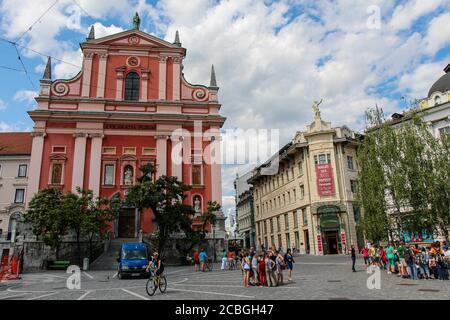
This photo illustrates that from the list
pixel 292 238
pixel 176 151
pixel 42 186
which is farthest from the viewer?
pixel 292 238

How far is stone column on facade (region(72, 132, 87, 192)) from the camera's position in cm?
3291

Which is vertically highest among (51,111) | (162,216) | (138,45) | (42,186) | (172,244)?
(138,45)

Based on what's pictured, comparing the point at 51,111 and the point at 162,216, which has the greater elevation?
the point at 51,111

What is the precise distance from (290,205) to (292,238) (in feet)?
13.9

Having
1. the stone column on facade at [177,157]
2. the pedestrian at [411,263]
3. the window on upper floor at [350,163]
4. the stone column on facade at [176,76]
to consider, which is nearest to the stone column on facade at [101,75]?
the stone column on facade at [176,76]

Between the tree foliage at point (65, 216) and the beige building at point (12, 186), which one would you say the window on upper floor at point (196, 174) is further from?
the beige building at point (12, 186)

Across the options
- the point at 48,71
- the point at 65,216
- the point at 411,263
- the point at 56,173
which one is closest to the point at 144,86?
the point at 48,71

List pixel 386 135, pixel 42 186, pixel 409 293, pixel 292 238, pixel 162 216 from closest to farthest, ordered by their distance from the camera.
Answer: pixel 409 293
pixel 386 135
pixel 162 216
pixel 42 186
pixel 292 238

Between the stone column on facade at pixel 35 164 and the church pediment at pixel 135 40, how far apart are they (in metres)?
12.2

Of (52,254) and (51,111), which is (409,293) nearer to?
(52,254)

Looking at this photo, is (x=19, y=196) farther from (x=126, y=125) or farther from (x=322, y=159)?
(x=322, y=159)

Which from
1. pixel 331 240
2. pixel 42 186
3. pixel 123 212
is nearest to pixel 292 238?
pixel 331 240

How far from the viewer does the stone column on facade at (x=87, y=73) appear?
3583cm

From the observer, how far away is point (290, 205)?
4606cm
